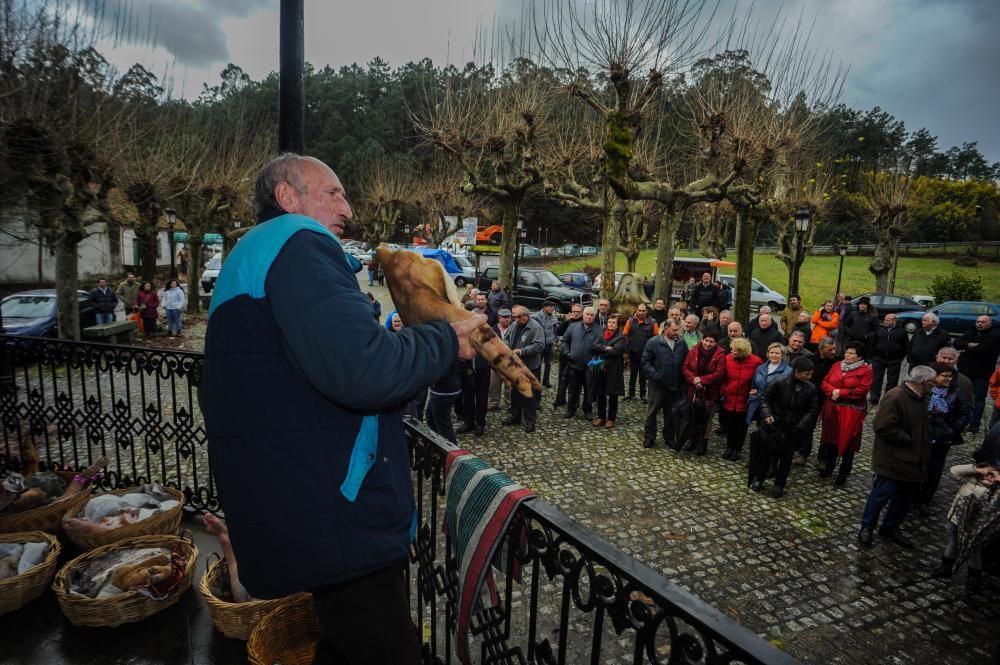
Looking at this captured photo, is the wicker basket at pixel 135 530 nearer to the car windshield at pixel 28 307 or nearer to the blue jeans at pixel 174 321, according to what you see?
the car windshield at pixel 28 307

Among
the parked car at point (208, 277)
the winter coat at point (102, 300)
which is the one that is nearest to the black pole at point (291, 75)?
the winter coat at point (102, 300)

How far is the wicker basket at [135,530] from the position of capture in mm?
3580

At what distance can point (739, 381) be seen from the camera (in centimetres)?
802

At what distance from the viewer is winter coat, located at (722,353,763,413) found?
8.01m

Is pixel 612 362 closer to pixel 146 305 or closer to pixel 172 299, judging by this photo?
pixel 172 299

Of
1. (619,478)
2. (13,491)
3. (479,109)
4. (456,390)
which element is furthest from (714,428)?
(479,109)

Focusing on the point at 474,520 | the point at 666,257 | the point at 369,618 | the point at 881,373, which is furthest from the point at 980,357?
the point at 369,618

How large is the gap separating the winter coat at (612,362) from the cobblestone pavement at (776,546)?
1075 mm

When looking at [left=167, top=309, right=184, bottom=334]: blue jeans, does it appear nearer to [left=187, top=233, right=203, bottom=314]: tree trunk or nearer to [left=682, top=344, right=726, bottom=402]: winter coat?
[left=187, top=233, right=203, bottom=314]: tree trunk

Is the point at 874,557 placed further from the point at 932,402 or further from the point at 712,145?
the point at 712,145

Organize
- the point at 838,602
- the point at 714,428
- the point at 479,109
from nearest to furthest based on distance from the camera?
the point at 838,602, the point at 714,428, the point at 479,109

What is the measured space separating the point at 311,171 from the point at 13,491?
12.7 feet

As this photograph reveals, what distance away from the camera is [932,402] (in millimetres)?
Result: 6723

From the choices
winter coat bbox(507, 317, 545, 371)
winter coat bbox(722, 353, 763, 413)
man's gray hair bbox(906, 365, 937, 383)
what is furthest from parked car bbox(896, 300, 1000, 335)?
man's gray hair bbox(906, 365, 937, 383)
